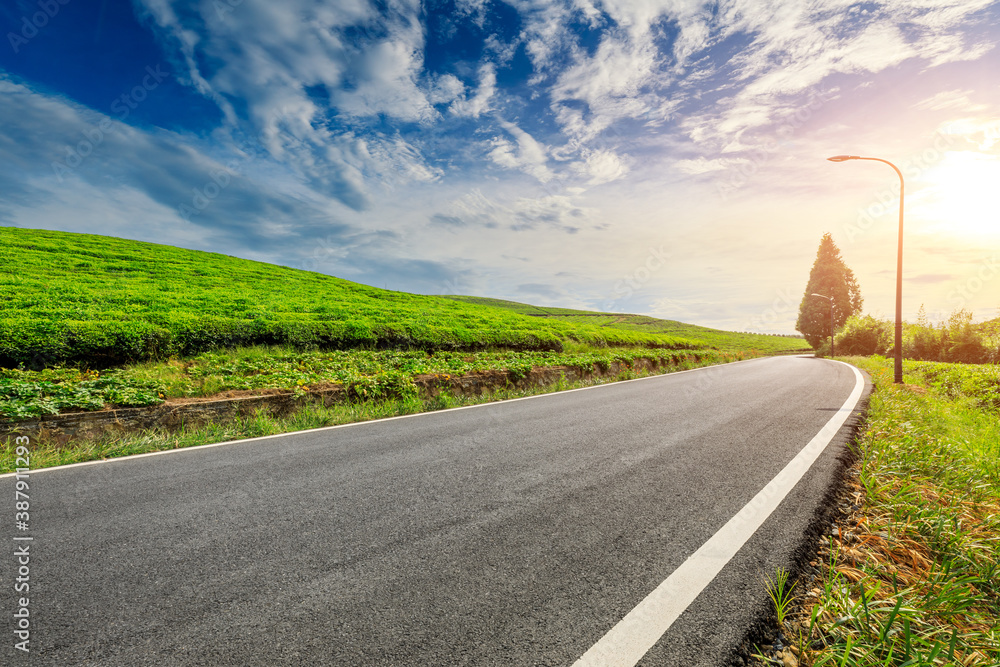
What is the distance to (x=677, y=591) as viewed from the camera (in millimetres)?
2383

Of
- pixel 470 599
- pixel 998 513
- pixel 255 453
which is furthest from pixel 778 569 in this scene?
pixel 255 453

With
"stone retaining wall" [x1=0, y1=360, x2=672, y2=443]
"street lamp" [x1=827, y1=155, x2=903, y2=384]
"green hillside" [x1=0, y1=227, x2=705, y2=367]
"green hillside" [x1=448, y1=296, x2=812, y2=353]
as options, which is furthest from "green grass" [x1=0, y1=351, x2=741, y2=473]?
"green hillside" [x1=448, y1=296, x2=812, y2=353]

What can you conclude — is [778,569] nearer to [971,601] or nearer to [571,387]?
[971,601]

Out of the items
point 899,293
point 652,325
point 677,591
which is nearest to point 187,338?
point 677,591

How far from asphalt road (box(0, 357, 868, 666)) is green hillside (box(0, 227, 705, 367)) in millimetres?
5634

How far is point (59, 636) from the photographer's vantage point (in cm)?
202

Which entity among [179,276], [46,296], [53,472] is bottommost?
[53,472]

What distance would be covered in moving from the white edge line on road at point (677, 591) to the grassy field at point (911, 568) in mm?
428

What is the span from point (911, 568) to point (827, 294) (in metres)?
65.5

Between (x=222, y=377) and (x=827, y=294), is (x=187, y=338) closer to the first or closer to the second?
(x=222, y=377)

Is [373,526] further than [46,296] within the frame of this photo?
No

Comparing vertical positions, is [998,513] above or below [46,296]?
below

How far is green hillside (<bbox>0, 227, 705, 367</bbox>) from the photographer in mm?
8609

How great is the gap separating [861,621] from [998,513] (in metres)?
2.74
